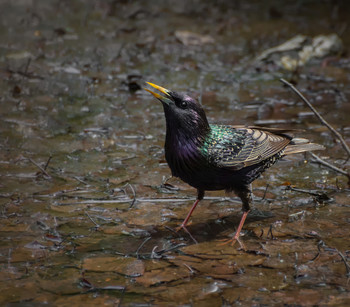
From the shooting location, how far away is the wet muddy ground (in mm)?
3795

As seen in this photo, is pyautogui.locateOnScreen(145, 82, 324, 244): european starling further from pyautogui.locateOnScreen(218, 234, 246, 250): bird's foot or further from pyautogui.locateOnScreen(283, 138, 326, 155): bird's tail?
pyautogui.locateOnScreen(283, 138, 326, 155): bird's tail

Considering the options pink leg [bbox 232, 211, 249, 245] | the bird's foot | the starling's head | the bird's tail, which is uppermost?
the starling's head

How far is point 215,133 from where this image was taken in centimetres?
462

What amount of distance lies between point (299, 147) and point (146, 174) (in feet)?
4.86

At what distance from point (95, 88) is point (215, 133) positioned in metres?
3.68

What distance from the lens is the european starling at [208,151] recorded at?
4352mm

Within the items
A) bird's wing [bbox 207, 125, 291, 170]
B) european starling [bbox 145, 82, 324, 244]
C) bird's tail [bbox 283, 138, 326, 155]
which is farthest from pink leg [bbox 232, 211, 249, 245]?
bird's tail [bbox 283, 138, 326, 155]

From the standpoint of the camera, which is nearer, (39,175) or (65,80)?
(39,175)

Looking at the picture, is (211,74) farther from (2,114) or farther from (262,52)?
(2,114)

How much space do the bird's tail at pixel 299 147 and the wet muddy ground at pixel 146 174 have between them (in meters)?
0.35

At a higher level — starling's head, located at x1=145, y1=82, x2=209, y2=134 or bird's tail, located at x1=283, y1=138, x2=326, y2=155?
starling's head, located at x1=145, y1=82, x2=209, y2=134

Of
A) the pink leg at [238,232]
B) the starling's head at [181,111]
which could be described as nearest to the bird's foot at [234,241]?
the pink leg at [238,232]

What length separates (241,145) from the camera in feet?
15.5

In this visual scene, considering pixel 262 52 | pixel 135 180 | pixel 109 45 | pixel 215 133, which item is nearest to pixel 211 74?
pixel 262 52
